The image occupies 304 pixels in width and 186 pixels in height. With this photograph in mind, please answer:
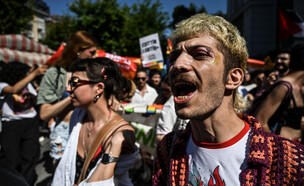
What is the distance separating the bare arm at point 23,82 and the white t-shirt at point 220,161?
104 inches

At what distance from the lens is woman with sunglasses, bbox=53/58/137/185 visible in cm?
175

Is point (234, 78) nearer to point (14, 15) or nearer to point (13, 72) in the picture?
point (13, 72)

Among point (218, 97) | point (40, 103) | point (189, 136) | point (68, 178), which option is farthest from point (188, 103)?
point (40, 103)

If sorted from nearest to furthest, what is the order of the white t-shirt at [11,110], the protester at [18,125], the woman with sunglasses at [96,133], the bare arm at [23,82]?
1. the woman with sunglasses at [96,133]
2. the bare arm at [23,82]
3. the protester at [18,125]
4. the white t-shirt at [11,110]

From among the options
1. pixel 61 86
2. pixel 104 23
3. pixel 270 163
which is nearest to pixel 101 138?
pixel 270 163

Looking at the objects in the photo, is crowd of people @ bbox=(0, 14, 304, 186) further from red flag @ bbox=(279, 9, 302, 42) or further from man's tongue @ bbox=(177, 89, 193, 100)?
red flag @ bbox=(279, 9, 302, 42)

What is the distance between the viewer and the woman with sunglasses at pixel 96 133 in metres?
1.75

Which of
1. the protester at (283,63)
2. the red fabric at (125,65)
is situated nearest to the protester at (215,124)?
the protester at (283,63)

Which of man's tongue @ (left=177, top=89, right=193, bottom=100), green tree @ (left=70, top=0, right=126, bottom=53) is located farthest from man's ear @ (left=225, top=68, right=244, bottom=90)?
green tree @ (left=70, top=0, right=126, bottom=53)

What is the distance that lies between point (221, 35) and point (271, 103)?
4.51 feet

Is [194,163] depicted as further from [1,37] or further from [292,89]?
[1,37]

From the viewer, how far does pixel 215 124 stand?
4.11ft

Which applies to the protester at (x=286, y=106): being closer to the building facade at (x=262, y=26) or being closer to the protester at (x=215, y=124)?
the protester at (x=215, y=124)

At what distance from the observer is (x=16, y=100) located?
3.71 metres
